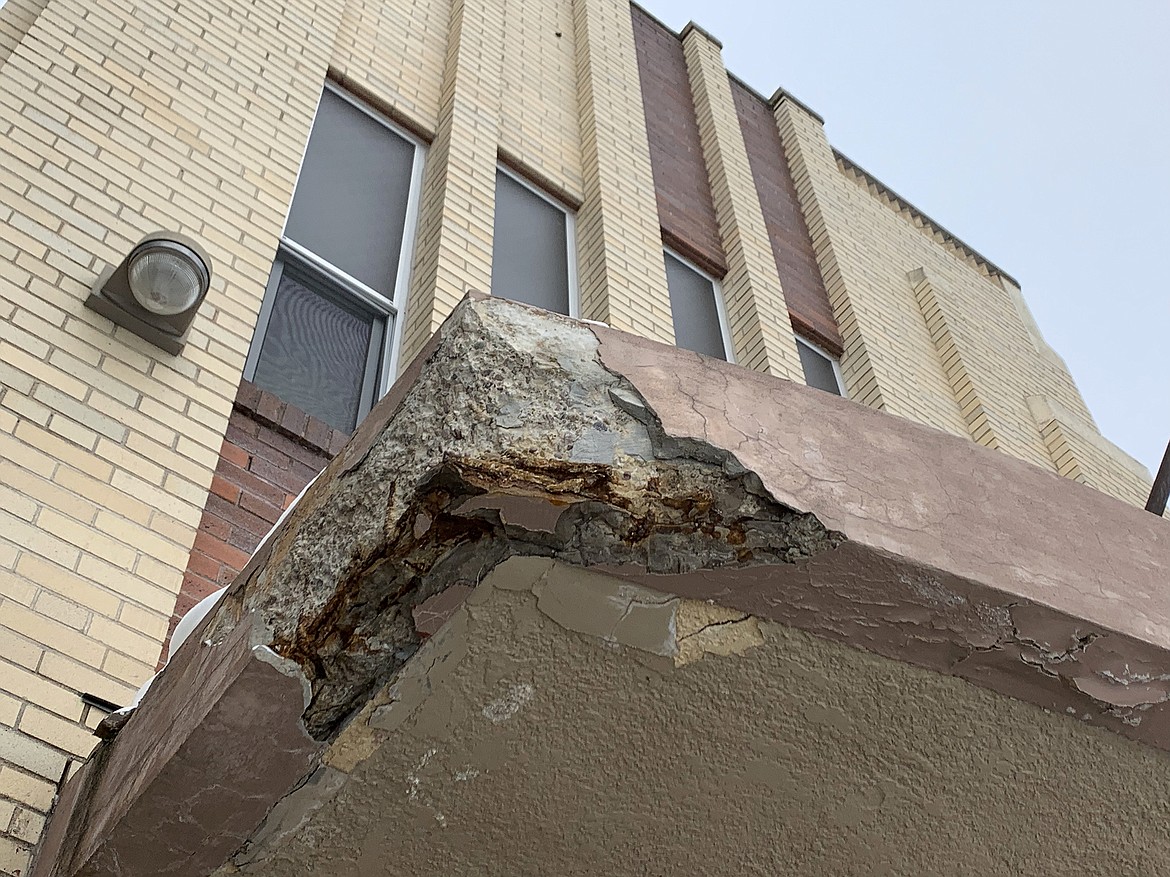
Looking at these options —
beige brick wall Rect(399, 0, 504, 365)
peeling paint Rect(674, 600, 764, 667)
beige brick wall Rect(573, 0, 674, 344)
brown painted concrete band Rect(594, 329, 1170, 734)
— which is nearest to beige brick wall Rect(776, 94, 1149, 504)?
beige brick wall Rect(573, 0, 674, 344)

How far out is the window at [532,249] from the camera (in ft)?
20.8

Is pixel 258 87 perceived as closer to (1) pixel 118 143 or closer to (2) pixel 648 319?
(1) pixel 118 143

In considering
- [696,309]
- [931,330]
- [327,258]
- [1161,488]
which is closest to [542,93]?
[696,309]

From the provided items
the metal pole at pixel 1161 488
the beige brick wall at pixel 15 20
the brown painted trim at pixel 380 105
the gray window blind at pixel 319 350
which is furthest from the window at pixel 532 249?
the metal pole at pixel 1161 488

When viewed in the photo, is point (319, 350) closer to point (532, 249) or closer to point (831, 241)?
point (532, 249)

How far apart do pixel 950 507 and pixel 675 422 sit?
0.57 meters

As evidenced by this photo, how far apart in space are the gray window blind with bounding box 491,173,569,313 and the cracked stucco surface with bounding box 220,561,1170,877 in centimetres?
412

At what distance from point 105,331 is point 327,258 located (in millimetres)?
1813

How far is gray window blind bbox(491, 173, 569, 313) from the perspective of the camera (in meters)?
6.33

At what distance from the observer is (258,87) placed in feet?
17.6

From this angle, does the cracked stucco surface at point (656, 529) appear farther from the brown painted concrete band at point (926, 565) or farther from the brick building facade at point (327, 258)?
the brick building facade at point (327, 258)

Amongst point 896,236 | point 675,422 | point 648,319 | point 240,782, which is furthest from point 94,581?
point 896,236

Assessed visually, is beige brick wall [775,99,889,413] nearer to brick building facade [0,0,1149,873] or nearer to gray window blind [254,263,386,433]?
brick building facade [0,0,1149,873]

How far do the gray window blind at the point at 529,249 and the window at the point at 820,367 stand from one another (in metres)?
1.93
